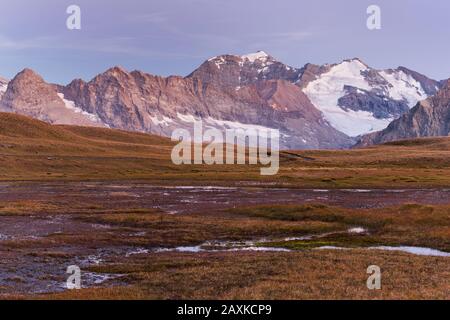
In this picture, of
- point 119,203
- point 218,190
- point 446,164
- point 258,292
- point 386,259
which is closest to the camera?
point 258,292

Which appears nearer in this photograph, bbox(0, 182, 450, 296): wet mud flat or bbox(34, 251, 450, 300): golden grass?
bbox(34, 251, 450, 300): golden grass

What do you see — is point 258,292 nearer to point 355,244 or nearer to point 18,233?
point 355,244

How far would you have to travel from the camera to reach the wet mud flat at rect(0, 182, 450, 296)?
39.2m

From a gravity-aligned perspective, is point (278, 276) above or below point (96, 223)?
above

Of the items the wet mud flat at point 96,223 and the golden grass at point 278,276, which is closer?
the golden grass at point 278,276

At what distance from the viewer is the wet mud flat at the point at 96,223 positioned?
39188mm

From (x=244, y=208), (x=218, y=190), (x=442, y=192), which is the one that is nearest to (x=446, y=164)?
(x=442, y=192)

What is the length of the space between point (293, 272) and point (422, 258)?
1179 cm

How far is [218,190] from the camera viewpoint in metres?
116

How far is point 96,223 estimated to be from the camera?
66.1 metres

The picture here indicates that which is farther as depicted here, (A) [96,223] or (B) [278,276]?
(A) [96,223]

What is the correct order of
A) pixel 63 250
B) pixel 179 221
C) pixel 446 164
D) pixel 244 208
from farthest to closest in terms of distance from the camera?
pixel 446 164 < pixel 244 208 < pixel 179 221 < pixel 63 250

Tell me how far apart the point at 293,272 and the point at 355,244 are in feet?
54.4
